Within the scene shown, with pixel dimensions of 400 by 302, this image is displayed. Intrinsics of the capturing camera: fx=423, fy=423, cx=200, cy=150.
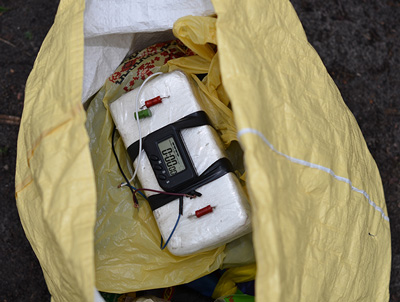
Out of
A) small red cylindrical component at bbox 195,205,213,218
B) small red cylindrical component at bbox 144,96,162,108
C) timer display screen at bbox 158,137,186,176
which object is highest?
small red cylindrical component at bbox 144,96,162,108

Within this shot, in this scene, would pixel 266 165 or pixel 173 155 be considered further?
pixel 173 155

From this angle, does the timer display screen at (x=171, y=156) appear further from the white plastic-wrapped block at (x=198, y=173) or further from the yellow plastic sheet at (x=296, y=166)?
the yellow plastic sheet at (x=296, y=166)

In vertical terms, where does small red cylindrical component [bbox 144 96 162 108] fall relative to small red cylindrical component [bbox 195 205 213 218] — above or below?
above

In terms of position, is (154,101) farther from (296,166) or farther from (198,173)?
(296,166)

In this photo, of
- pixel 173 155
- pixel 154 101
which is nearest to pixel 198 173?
pixel 173 155

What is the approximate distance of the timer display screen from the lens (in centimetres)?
83

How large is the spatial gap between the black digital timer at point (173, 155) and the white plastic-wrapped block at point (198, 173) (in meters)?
0.01

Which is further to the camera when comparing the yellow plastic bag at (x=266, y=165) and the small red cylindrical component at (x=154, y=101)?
the small red cylindrical component at (x=154, y=101)

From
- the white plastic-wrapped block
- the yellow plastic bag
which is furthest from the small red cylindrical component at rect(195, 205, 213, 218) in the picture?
the yellow plastic bag

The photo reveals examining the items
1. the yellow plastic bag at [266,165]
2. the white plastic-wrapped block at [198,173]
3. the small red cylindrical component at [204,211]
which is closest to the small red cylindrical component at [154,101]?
the white plastic-wrapped block at [198,173]

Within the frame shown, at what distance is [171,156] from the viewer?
2.74ft

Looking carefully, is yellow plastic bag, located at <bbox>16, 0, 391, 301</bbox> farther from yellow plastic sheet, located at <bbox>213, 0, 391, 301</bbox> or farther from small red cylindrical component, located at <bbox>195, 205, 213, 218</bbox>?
small red cylindrical component, located at <bbox>195, 205, 213, 218</bbox>

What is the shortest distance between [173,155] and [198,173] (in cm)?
6

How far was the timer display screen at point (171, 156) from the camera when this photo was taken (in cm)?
83
